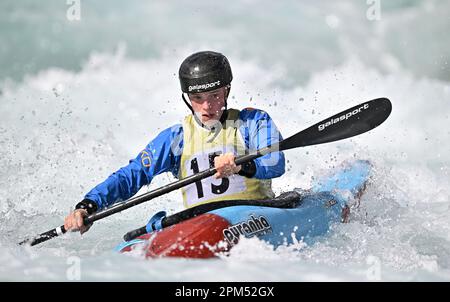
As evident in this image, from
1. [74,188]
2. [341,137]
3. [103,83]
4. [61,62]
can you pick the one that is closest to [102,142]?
[74,188]

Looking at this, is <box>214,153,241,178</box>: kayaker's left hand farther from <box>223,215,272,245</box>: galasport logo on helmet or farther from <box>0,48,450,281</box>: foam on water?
<box>0,48,450,281</box>: foam on water

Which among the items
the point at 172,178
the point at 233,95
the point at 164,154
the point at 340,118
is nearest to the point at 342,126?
the point at 340,118

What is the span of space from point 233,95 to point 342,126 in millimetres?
4946

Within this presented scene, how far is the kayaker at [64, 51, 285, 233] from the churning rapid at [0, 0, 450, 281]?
46cm

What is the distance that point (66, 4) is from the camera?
1002cm

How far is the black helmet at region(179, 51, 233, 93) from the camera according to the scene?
3352 millimetres

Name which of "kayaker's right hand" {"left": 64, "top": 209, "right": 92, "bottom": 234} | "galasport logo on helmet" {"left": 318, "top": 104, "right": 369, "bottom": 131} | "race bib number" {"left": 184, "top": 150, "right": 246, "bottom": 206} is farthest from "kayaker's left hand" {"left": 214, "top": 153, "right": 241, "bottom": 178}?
"kayaker's right hand" {"left": 64, "top": 209, "right": 92, "bottom": 234}

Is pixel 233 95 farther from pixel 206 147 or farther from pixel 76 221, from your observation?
pixel 76 221

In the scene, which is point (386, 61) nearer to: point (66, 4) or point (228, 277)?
point (66, 4)

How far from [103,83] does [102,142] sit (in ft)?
8.59

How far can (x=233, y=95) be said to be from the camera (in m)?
8.25

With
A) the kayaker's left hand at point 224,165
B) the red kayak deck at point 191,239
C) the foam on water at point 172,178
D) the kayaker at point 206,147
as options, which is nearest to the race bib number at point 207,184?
the kayaker at point 206,147

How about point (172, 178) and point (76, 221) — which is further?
point (172, 178)

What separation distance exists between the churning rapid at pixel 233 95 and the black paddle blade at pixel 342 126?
522 mm
